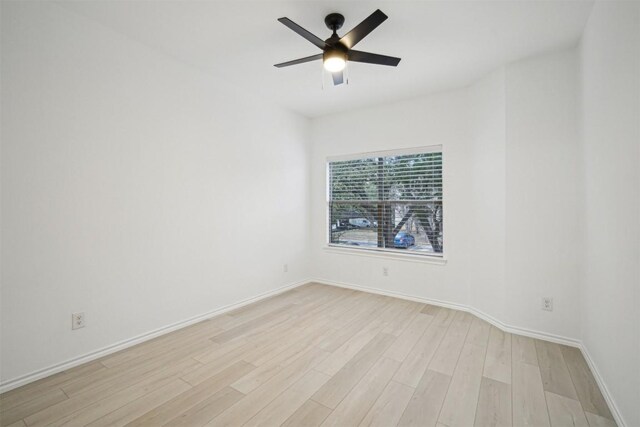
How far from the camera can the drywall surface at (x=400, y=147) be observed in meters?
3.46

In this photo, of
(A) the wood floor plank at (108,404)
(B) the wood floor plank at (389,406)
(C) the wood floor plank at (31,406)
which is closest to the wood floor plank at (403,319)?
(B) the wood floor plank at (389,406)

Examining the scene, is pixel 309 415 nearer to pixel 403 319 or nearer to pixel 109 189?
pixel 403 319

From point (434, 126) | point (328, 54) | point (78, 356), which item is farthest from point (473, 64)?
point (78, 356)

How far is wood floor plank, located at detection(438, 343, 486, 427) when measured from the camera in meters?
1.69

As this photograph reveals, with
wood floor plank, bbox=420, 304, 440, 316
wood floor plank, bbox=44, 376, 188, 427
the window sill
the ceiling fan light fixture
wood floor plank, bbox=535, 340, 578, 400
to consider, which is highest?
the ceiling fan light fixture

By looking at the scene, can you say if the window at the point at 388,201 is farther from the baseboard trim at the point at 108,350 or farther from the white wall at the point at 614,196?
the baseboard trim at the point at 108,350

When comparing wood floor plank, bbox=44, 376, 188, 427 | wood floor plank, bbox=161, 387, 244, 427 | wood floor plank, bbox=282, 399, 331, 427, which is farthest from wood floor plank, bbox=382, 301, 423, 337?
wood floor plank, bbox=44, 376, 188, 427

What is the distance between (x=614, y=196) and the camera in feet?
5.61

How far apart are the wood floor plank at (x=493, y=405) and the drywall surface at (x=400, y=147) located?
5.00 ft

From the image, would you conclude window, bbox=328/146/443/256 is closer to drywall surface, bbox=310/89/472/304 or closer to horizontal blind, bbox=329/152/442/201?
horizontal blind, bbox=329/152/442/201

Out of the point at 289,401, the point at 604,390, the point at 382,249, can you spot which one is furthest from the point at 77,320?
the point at 604,390

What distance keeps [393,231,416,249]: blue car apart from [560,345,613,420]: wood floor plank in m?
1.82

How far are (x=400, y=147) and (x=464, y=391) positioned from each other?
285 centimetres

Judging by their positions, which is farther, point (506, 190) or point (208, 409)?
point (506, 190)
